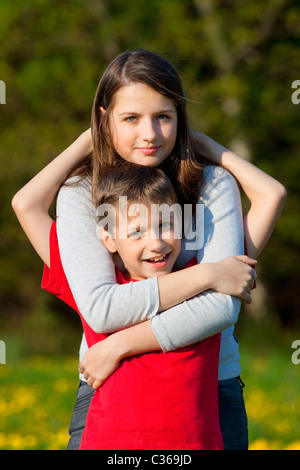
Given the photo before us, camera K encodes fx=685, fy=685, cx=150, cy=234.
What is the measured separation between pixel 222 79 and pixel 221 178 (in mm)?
8327

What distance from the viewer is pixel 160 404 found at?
1922 mm

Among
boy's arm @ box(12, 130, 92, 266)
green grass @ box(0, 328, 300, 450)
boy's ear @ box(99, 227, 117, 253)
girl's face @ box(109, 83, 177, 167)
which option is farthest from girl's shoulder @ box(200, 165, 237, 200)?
green grass @ box(0, 328, 300, 450)

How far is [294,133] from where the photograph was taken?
37.0 feet

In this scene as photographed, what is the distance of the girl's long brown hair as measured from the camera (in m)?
2.21

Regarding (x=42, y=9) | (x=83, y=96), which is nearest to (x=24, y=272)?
(x=83, y=96)

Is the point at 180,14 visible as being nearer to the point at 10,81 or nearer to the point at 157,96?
the point at 10,81

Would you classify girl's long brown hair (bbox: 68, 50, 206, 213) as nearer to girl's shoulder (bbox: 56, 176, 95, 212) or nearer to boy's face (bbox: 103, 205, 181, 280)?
girl's shoulder (bbox: 56, 176, 95, 212)

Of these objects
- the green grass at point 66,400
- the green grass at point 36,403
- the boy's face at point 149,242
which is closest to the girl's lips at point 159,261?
the boy's face at point 149,242

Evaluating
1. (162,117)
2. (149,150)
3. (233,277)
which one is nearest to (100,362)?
(233,277)

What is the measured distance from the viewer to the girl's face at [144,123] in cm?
216

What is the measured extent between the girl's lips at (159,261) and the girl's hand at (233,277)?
0.16 m

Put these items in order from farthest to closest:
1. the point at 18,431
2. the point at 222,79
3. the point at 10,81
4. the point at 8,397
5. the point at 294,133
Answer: the point at 10,81 → the point at 294,133 → the point at 222,79 → the point at 8,397 → the point at 18,431

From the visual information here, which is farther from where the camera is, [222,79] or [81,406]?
[222,79]

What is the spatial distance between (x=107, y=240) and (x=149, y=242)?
172 millimetres
